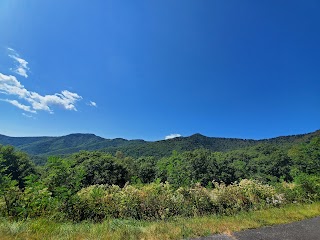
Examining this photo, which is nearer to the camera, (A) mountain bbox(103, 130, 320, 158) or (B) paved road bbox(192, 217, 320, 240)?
(B) paved road bbox(192, 217, 320, 240)

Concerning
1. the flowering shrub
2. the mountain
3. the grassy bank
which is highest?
the mountain

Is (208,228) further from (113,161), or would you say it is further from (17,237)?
(113,161)

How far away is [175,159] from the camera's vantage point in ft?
29.2

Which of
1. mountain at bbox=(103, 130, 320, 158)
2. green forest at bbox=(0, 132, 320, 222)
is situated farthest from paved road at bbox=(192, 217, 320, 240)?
mountain at bbox=(103, 130, 320, 158)

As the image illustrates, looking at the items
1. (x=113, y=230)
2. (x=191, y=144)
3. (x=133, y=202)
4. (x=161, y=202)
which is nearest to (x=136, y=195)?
(x=133, y=202)

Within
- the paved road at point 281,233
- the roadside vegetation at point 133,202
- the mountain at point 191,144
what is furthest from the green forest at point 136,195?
the mountain at point 191,144

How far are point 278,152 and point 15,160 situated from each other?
198ft

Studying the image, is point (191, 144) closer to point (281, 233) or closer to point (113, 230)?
point (281, 233)

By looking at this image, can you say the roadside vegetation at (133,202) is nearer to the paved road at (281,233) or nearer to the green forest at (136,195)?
the green forest at (136,195)

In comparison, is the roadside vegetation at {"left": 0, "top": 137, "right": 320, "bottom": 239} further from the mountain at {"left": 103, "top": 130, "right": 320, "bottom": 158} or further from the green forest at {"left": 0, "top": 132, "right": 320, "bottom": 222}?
the mountain at {"left": 103, "top": 130, "right": 320, "bottom": 158}

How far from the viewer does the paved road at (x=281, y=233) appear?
12.6 feet

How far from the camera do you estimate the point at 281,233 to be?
4.13 metres

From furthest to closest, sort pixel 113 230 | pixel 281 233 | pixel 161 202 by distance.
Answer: pixel 161 202 < pixel 281 233 < pixel 113 230

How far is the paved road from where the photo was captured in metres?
3.83
